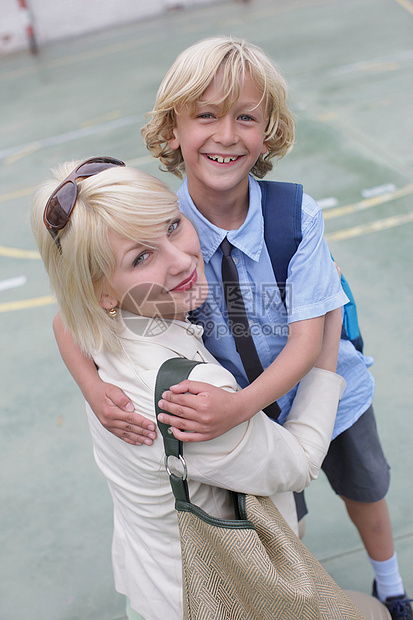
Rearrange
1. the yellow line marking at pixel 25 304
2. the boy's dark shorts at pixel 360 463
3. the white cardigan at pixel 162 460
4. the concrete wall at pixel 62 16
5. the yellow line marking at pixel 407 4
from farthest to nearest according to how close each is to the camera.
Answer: the concrete wall at pixel 62 16, the yellow line marking at pixel 407 4, the yellow line marking at pixel 25 304, the boy's dark shorts at pixel 360 463, the white cardigan at pixel 162 460

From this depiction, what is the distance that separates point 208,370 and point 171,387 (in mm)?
103

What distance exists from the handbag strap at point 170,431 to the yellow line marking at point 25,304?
3.66m

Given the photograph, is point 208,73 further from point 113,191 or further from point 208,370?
point 208,370

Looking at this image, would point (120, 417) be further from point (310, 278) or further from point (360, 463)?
point (360, 463)

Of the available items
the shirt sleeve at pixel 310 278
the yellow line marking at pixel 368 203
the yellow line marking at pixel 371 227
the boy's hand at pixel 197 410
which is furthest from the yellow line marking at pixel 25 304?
the boy's hand at pixel 197 410

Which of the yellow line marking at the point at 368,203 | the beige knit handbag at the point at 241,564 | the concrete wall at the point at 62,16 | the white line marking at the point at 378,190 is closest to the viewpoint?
the beige knit handbag at the point at 241,564

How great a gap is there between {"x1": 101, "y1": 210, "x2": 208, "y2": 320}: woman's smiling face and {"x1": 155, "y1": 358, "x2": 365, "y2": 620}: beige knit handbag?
0.80 feet

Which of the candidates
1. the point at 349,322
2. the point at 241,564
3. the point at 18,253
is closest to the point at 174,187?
the point at 18,253

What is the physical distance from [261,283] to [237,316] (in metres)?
0.13

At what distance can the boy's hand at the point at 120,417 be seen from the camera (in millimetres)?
1440

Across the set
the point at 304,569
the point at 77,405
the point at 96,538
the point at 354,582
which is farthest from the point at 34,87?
the point at 304,569

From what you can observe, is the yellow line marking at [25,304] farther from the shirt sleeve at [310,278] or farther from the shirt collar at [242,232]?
the shirt sleeve at [310,278]

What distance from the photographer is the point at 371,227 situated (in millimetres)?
5059

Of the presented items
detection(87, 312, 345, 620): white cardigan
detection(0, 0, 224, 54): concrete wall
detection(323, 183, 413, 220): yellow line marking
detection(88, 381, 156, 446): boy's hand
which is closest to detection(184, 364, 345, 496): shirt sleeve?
detection(87, 312, 345, 620): white cardigan
